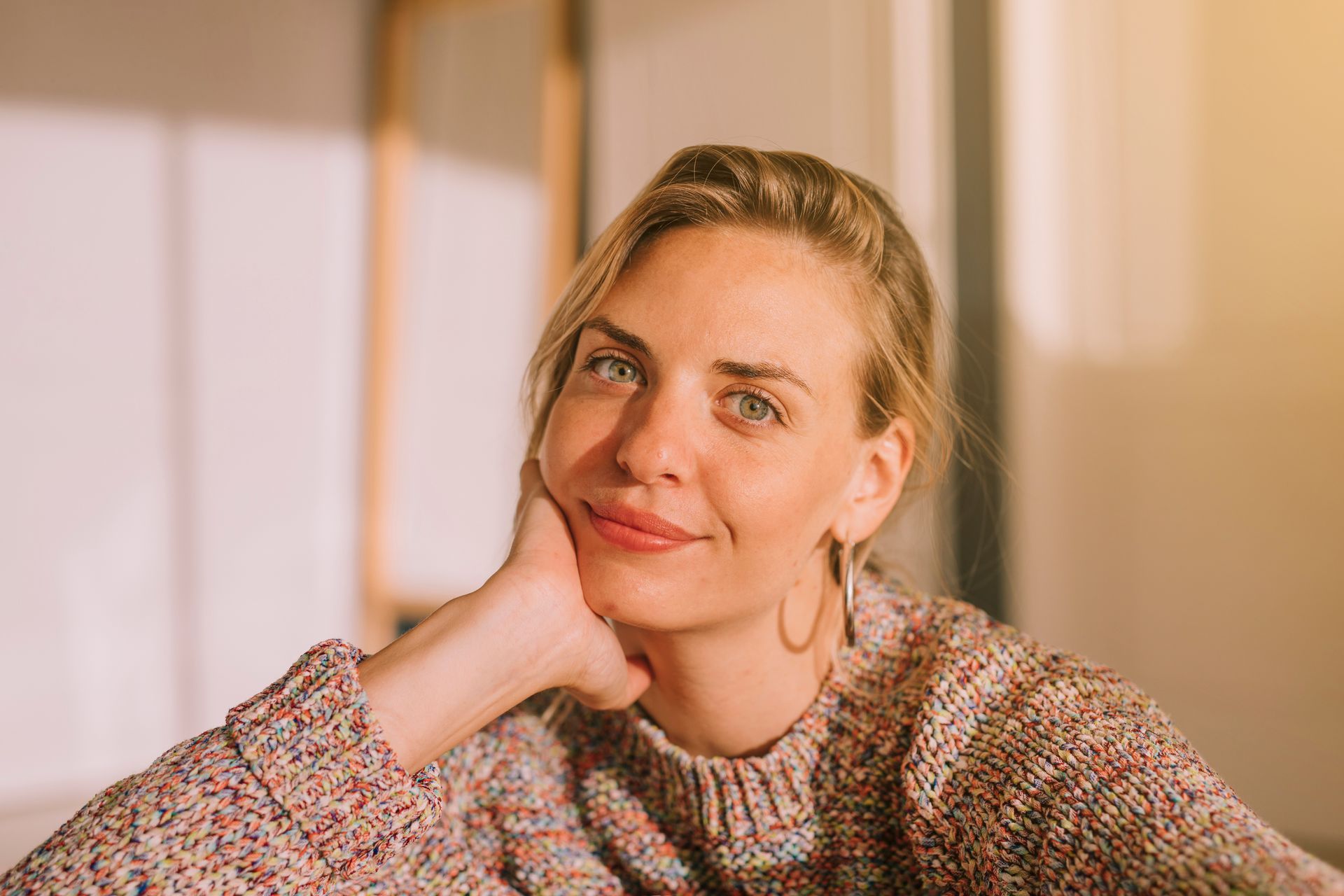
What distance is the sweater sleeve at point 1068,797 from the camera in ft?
2.55

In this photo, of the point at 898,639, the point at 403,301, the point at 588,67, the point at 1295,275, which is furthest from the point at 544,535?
the point at 403,301

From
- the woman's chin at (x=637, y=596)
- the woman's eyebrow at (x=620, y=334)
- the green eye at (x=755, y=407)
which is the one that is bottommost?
the woman's chin at (x=637, y=596)

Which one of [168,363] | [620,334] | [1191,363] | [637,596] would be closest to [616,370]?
[620,334]

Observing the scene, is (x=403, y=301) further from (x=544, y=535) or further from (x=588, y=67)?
(x=544, y=535)

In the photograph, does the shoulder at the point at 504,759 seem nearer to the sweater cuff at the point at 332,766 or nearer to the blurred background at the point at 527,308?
the sweater cuff at the point at 332,766

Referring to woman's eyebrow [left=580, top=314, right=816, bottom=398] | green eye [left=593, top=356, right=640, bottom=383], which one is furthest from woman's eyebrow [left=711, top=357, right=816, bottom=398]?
green eye [left=593, top=356, right=640, bottom=383]

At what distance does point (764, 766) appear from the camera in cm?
116

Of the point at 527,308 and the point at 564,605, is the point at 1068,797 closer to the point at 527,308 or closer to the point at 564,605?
the point at 564,605

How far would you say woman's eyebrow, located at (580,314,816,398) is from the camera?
3.55ft

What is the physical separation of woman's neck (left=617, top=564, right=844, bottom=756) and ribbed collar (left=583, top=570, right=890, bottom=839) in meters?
0.02

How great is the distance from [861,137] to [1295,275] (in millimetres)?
879

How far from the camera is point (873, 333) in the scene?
1.21 m

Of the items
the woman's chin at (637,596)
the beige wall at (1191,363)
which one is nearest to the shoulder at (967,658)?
the woman's chin at (637,596)

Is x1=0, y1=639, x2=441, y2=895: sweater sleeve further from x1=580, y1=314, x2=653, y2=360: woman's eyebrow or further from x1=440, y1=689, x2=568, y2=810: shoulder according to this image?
x1=580, y1=314, x2=653, y2=360: woman's eyebrow
